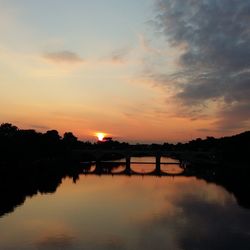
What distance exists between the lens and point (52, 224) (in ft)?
102

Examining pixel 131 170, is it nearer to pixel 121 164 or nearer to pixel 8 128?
pixel 121 164

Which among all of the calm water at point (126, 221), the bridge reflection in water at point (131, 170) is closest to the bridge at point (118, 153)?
the bridge reflection in water at point (131, 170)

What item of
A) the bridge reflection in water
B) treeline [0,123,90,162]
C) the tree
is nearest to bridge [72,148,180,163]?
the bridge reflection in water

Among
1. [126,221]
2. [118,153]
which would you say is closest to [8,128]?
[118,153]

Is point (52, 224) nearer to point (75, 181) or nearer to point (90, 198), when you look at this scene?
point (90, 198)

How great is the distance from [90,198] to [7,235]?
19325 millimetres

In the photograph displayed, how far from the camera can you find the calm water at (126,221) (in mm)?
26281

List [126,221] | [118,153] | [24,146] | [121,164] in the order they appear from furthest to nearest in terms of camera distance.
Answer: [121,164] → [118,153] → [24,146] → [126,221]

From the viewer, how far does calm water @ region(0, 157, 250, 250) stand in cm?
2628

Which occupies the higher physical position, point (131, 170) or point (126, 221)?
point (131, 170)

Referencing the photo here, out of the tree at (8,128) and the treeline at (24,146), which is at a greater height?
the tree at (8,128)

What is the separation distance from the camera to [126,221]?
33531 mm

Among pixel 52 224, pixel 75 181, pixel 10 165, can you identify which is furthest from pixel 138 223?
pixel 10 165

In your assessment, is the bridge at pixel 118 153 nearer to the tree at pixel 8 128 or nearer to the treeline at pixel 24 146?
the treeline at pixel 24 146
